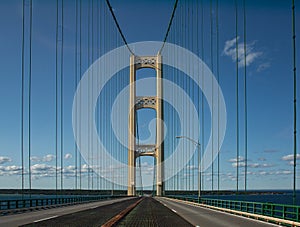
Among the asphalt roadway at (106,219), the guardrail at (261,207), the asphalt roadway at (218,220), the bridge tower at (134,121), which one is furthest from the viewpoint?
the bridge tower at (134,121)

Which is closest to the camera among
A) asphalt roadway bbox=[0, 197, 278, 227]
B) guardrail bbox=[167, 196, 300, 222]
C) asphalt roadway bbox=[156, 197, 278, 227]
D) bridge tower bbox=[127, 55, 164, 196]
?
asphalt roadway bbox=[0, 197, 278, 227]

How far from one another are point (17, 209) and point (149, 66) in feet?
206

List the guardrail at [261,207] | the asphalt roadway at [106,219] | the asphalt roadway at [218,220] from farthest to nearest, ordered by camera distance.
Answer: the guardrail at [261,207], the asphalt roadway at [218,220], the asphalt roadway at [106,219]

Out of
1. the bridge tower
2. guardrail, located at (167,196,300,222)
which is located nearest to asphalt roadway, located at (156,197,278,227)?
guardrail, located at (167,196,300,222)

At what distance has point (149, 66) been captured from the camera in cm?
8919

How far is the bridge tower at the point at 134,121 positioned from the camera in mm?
82312

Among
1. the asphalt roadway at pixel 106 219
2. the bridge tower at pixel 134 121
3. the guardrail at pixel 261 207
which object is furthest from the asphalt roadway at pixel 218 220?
the bridge tower at pixel 134 121

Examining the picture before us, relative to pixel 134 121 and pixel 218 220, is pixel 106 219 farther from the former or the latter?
pixel 134 121

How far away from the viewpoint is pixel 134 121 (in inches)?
3346

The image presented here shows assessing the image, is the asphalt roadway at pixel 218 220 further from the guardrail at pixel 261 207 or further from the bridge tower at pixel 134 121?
the bridge tower at pixel 134 121

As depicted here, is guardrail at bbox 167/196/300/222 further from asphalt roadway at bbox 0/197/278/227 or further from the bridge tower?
the bridge tower

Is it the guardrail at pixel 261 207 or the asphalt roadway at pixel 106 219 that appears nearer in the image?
the asphalt roadway at pixel 106 219

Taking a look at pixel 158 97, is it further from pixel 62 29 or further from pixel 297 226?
pixel 297 226

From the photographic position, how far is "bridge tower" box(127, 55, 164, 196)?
82.3m
